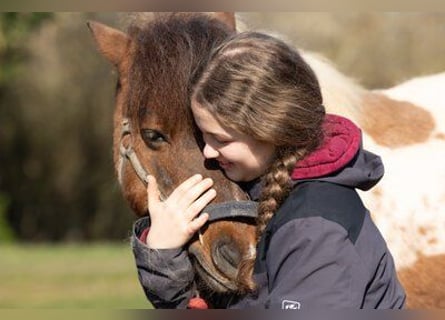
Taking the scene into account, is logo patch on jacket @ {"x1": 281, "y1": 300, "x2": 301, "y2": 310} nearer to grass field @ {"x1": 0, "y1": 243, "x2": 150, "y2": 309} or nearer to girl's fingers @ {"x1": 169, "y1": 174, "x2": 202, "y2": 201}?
girl's fingers @ {"x1": 169, "y1": 174, "x2": 202, "y2": 201}

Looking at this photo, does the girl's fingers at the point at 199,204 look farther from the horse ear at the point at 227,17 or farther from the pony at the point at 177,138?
the horse ear at the point at 227,17

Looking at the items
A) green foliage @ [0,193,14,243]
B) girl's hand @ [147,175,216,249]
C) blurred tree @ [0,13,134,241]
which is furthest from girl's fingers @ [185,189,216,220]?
blurred tree @ [0,13,134,241]

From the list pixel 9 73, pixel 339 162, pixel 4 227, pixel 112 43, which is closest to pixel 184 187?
pixel 339 162

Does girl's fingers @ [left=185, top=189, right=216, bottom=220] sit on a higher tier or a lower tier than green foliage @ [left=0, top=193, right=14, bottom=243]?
higher

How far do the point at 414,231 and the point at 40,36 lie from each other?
1664 centimetres

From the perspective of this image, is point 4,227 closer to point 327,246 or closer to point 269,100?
point 269,100

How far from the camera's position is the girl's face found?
2312mm

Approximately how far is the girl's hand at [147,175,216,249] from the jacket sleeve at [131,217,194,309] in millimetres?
27

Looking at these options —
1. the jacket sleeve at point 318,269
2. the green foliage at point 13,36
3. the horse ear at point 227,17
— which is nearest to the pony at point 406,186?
the horse ear at point 227,17

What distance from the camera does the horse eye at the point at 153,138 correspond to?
2.82m

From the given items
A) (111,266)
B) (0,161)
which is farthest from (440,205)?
(0,161)

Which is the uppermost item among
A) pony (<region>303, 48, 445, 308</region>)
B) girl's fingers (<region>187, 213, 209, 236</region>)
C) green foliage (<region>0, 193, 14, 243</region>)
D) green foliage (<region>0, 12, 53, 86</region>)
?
girl's fingers (<region>187, 213, 209, 236</region>)

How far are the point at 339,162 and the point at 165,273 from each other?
617 millimetres

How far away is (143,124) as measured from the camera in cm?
287
